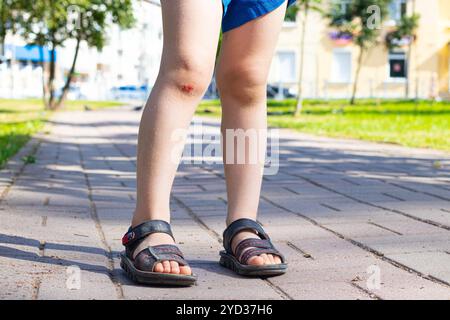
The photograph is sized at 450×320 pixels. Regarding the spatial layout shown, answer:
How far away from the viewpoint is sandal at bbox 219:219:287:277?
9.08 ft

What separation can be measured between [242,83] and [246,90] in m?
0.03

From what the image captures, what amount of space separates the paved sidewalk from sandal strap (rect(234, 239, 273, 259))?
81mm

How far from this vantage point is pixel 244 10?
277cm

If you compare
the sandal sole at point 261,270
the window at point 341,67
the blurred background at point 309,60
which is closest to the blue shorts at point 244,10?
the sandal sole at point 261,270

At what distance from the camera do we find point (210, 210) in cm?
443

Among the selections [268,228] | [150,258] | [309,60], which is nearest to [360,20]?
[309,60]

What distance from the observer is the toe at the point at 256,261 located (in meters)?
2.78

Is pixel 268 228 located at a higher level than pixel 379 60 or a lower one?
lower

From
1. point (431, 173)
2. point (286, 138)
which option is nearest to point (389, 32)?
point (286, 138)

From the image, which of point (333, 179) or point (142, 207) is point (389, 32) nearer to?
point (333, 179)

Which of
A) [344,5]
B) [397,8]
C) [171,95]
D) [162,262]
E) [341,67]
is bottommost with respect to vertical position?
[162,262]

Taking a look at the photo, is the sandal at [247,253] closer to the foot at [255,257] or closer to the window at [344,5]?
the foot at [255,257]

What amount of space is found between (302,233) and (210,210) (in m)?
0.87

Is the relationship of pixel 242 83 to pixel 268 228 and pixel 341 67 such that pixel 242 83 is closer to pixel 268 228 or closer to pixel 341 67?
pixel 268 228
